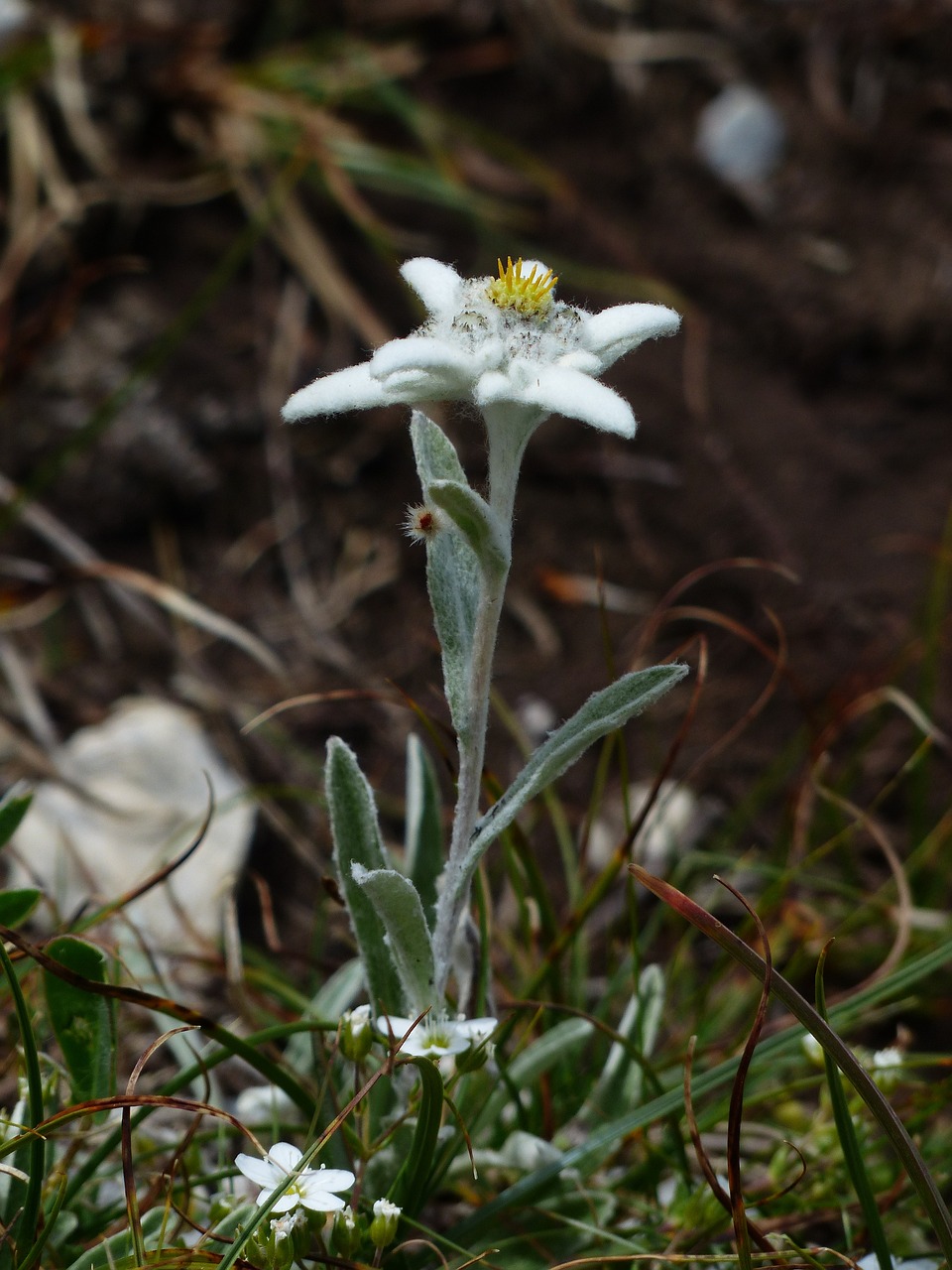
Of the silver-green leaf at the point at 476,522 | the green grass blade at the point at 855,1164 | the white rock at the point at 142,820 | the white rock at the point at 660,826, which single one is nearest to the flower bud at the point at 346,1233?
the green grass blade at the point at 855,1164

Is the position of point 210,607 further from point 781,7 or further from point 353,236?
point 781,7

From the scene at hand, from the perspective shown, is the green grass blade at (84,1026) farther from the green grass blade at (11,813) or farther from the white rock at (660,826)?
the white rock at (660,826)

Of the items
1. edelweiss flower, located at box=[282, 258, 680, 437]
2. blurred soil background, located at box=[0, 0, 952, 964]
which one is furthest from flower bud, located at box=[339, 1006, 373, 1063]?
blurred soil background, located at box=[0, 0, 952, 964]

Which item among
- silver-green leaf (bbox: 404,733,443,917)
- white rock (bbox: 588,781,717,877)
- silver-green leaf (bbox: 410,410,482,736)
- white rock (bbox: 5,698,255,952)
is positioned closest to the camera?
silver-green leaf (bbox: 410,410,482,736)

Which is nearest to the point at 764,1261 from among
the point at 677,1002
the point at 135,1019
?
the point at 677,1002

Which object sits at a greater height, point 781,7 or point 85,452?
point 781,7

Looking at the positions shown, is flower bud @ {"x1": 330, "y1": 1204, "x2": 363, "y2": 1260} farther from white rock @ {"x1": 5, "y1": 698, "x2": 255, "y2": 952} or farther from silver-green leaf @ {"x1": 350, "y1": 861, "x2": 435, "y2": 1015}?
white rock @ {"x1": 5, "y1": 698, "x2": 255, "y2": 952}
